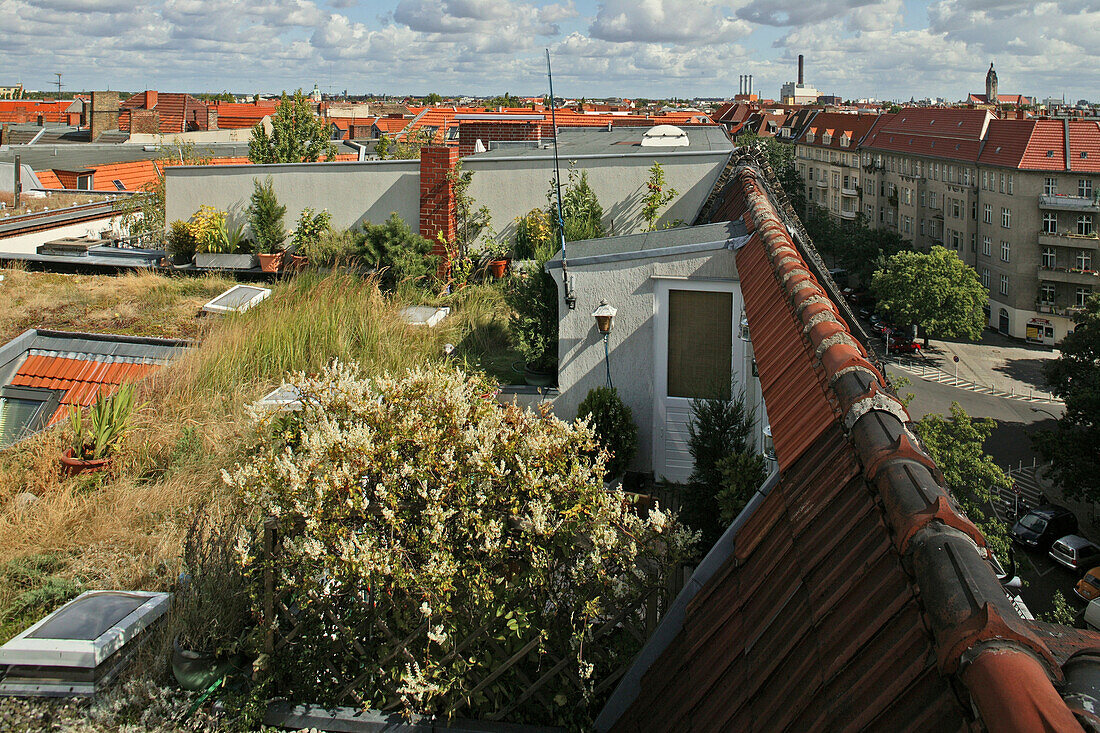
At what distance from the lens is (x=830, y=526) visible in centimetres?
218

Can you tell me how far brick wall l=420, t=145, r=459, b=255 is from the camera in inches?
506

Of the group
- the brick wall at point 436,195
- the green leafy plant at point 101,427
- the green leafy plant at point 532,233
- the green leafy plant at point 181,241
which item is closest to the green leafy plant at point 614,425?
the green leafy plant at point 101,427

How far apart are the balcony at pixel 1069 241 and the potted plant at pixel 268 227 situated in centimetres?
5389

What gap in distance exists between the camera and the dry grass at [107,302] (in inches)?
415

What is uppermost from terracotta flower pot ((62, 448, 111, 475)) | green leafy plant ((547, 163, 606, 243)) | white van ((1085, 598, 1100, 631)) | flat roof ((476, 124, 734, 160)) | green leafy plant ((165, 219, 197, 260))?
flat roof ((476, 124, 734, 160))

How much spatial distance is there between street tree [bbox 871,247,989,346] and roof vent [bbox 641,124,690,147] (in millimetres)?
40261

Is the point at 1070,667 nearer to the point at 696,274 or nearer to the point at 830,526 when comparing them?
the point at 830,526

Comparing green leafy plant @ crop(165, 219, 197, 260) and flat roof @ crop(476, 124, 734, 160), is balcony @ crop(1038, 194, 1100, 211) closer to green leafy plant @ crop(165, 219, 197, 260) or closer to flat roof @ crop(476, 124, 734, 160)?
flat roof @ crop(476, 124, 734, 160)

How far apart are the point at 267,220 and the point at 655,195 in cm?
617

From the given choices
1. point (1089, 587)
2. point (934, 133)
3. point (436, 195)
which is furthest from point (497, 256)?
point (934, 133)

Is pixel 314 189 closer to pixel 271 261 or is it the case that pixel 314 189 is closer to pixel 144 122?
pixel 271 261

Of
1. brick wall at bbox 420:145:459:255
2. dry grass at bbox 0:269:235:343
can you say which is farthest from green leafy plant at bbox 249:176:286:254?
brick wall at bbox 420:145:459:255

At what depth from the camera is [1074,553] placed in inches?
1032

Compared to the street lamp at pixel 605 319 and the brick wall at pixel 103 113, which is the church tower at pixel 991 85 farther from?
the street lamp at pixel 605 319
